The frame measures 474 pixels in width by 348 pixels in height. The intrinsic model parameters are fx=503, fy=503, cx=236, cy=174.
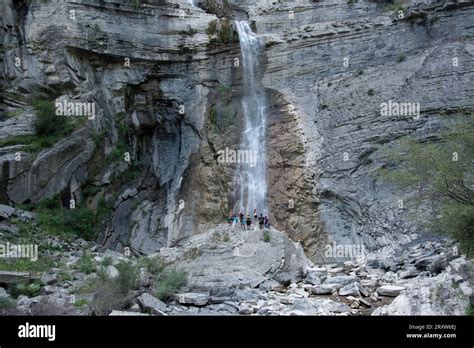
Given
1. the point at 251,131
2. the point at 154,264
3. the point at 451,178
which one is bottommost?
the point at 154,264

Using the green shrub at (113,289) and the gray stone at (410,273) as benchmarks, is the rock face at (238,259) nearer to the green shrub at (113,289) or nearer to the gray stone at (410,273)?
the green shrub at (113,289)

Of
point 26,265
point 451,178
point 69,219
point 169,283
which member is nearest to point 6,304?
point 169,283

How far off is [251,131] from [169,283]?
14957 millimetres

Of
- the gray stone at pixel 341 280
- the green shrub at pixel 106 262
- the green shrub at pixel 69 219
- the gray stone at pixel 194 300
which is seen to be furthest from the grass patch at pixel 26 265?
the gray stone at pixel 341 280

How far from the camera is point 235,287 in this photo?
1578 cm

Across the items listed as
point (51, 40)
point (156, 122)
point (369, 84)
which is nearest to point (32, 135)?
point (51, 40)

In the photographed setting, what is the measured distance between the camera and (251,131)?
93.6 feet

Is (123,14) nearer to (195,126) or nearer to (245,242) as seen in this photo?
Result: (195,126)

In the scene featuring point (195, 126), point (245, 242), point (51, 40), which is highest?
point (51, 40)

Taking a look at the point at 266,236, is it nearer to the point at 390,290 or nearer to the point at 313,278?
the point at 313,278

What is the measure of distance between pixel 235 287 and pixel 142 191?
13733 millimetres

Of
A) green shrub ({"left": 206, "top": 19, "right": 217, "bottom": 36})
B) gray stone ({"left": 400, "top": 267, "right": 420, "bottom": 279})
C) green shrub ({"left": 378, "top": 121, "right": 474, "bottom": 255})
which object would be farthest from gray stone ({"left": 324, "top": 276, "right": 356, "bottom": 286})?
green shrub ({"left": 206, "top": 19, "right": 217, "bottom": 36})

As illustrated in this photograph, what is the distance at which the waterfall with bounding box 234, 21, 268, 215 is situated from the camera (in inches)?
1060

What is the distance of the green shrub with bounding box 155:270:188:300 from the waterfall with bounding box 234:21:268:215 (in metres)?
11.2
